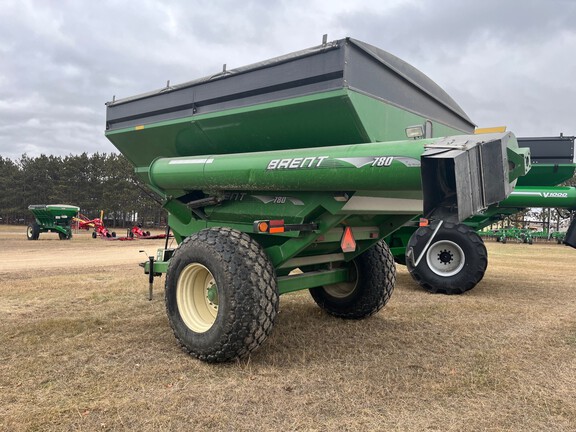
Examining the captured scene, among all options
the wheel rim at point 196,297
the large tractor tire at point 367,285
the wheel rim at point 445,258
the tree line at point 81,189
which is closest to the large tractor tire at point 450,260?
the wheel rim at point 445,258

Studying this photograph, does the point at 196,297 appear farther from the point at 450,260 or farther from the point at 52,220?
the point at 52,220

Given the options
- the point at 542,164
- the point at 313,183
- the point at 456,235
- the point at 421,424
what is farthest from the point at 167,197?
the point at 542,164

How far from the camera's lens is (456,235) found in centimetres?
640

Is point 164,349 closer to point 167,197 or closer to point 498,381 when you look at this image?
point 167,197

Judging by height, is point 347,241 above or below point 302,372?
above

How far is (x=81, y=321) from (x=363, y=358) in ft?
9.24

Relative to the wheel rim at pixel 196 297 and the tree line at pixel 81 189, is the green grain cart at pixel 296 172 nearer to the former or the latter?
the wheel rim at pixel 196 297

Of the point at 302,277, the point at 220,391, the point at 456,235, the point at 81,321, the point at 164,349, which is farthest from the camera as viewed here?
the point at 456,235

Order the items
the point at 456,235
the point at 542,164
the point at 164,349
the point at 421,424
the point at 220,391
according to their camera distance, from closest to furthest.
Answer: the point at 421,424 < the point at 220,391 < the point at 164,349 < the point at 456,235 < the point at 542,164

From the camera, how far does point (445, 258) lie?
6602 millimetres

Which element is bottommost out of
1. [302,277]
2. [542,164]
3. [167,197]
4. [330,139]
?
[302,277]

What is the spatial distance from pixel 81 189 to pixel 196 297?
4616cm

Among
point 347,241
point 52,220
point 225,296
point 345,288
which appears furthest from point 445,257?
point 52,220

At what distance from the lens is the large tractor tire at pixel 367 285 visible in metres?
4.42
